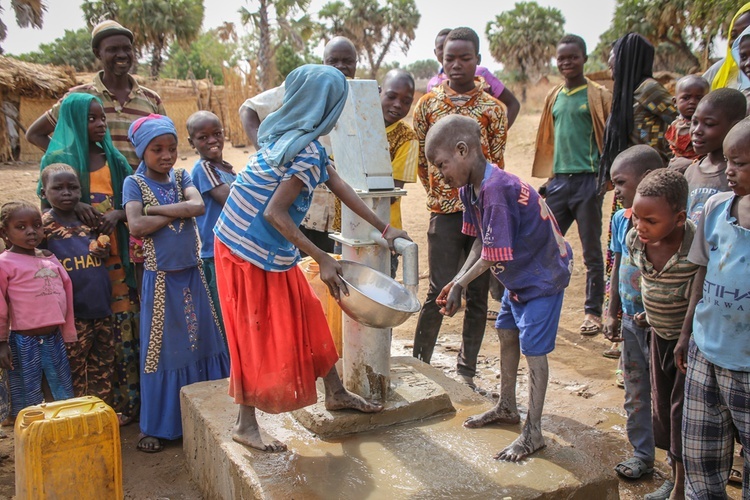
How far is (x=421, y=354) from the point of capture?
396 cm

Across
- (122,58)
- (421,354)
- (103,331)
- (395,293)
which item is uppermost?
(122,58)

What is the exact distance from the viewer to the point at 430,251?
3906 mm

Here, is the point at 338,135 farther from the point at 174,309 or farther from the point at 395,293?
the point at 174,309

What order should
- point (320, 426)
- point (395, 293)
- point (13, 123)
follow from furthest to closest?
point (13, 123) → point (320, 426) → point (395, 293)

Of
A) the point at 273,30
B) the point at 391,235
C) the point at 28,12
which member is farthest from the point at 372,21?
the point at 391,235

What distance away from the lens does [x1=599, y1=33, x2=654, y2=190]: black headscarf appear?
4.36 metres

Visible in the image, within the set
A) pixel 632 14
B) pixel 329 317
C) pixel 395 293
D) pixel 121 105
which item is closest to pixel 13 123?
pixel 121 105

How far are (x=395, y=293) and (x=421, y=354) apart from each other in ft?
4.74

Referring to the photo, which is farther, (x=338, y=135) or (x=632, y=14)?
(x=632, y=14)

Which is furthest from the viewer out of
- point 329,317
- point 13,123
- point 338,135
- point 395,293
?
point 13,123

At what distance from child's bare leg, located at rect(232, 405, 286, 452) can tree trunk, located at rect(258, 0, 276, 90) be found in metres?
24.0

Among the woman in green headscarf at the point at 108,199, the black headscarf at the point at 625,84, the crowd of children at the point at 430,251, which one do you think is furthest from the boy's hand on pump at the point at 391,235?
the black headscarf at the point at 625,84

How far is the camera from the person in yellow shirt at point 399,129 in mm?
4023

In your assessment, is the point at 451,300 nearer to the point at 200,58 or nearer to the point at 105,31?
Result: the point at 105,31
